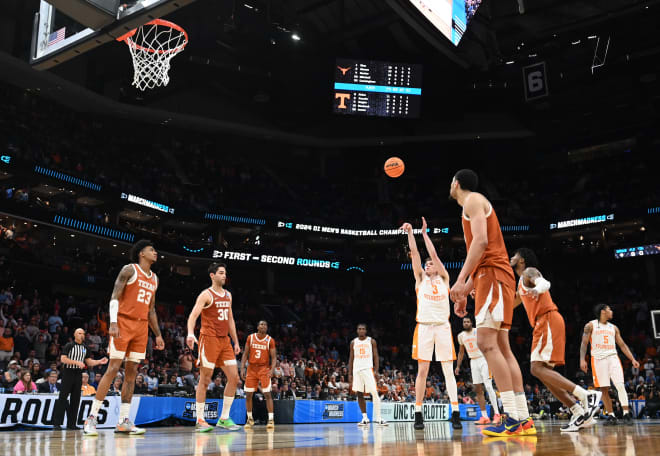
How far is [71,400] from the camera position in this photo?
10.0 metres

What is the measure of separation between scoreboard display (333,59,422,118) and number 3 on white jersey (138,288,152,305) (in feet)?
59.8

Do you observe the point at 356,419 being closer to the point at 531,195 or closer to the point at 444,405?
the point at 444,405

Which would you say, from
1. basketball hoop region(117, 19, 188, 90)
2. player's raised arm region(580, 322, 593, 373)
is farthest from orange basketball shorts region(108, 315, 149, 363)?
player's raised arm region(580, 322, 593, 373)

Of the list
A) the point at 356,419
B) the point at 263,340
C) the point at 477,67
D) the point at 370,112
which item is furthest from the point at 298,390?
the point at 477,67

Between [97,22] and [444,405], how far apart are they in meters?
15.5

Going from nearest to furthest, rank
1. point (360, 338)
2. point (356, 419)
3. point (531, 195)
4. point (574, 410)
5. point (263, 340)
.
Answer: point (574, 410) < point (360, 338) < point (263, 340) < point (356, 419) < point (531, 195)

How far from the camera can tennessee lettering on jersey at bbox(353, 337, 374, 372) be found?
414 inches

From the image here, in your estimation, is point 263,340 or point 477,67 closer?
point 263,340

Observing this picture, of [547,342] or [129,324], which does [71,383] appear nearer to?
[129,324]

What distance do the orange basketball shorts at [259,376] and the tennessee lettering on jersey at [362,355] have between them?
6.74 ft

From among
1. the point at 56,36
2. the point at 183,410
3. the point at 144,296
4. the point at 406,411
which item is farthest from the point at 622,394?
the point at 56,36

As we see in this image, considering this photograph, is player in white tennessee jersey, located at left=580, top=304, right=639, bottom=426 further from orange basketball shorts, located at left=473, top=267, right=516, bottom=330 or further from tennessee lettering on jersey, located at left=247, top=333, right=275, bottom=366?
orange basketball shorts, located at left=473, top=267, right=516, bottom=330

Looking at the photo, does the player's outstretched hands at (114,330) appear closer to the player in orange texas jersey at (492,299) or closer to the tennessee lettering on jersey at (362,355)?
the player in orange texas jersey at (492,299)

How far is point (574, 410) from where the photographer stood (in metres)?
6.35
